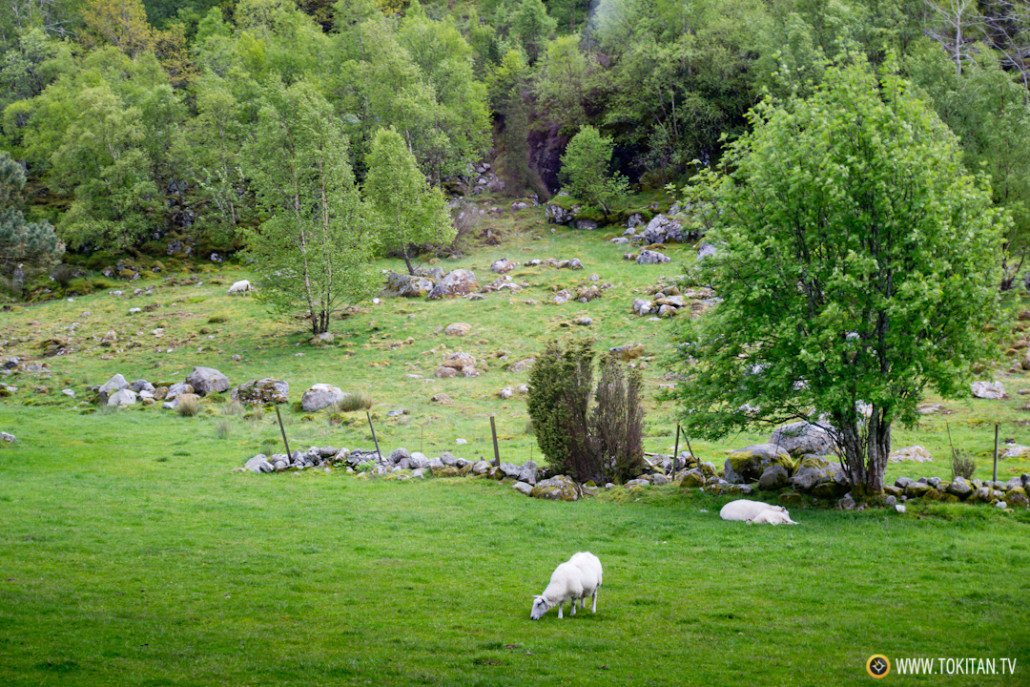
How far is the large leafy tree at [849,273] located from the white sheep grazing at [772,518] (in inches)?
90.8

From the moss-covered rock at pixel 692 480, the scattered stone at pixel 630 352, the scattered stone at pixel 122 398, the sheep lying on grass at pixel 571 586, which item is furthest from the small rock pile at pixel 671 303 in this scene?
the sheep lying on grass at pixel 571 586

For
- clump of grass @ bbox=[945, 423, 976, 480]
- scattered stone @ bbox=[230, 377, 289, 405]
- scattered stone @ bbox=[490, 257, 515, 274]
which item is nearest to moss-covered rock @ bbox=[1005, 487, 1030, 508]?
clump of grass @ bbox=[945, 423, 976, 480]

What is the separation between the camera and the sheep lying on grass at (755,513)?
17.2m

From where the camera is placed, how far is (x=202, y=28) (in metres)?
109

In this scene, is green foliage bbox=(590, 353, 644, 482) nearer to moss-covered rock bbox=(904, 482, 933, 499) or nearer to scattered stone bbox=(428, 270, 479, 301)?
moss-covered rock bbox=(904, 482, 933, 499)

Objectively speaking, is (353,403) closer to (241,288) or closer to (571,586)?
(571,586)

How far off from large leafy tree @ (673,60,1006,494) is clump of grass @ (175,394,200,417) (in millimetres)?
23767

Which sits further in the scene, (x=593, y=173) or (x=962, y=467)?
(x=593, y=173)

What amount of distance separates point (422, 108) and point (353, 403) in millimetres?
45337

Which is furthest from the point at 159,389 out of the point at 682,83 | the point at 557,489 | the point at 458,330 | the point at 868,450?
the point at 682,83

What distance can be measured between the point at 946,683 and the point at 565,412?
43.1 ft

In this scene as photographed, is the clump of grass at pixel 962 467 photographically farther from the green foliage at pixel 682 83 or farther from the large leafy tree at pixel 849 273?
the green foliage at pixel 682 83

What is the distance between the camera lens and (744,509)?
17.8 m

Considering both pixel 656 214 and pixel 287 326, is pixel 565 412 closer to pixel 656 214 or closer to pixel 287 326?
pixel 287 326
